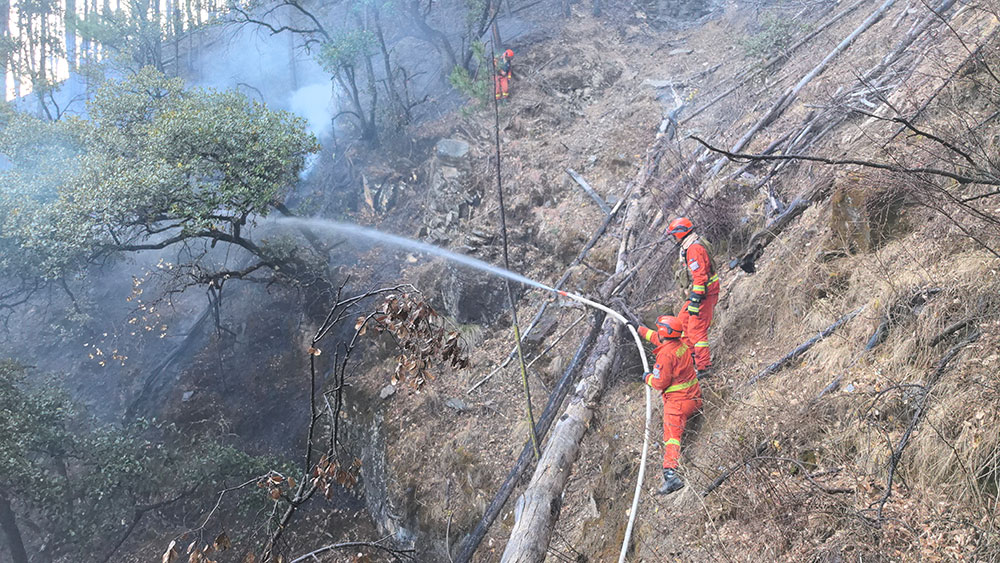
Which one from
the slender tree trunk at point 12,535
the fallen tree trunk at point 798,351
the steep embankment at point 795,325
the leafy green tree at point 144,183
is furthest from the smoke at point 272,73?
the fallen tree trunk at point 798,351

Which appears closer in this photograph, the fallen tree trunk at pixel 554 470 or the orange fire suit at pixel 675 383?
the fallen tree trunk at pixel 554 470

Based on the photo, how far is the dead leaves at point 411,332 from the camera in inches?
120

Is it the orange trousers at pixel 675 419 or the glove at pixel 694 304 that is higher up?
the glove at pixel 694 304

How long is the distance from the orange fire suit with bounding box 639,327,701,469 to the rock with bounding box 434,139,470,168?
9.75 m

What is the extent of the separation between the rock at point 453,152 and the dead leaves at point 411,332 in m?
11.1

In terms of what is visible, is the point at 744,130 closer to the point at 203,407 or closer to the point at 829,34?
the point at 829,34

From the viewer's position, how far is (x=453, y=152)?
14.2 meters

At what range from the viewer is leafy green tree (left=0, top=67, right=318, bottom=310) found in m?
9.27

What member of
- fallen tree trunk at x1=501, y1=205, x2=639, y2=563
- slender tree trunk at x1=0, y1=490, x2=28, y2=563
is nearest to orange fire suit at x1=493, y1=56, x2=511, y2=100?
fallen tree trunk at x1=501, y1=205, x2=639, y2=563

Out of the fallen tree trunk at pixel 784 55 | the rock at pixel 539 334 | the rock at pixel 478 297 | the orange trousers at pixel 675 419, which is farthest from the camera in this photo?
the fallen tree trunk at pixel 784 55

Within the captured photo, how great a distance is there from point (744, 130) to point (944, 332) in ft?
23.4

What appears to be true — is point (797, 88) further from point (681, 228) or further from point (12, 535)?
point (12, 535)

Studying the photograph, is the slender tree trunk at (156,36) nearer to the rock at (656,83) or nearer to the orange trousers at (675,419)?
the rock at (656,83)

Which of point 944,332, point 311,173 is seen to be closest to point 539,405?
point 944,332
